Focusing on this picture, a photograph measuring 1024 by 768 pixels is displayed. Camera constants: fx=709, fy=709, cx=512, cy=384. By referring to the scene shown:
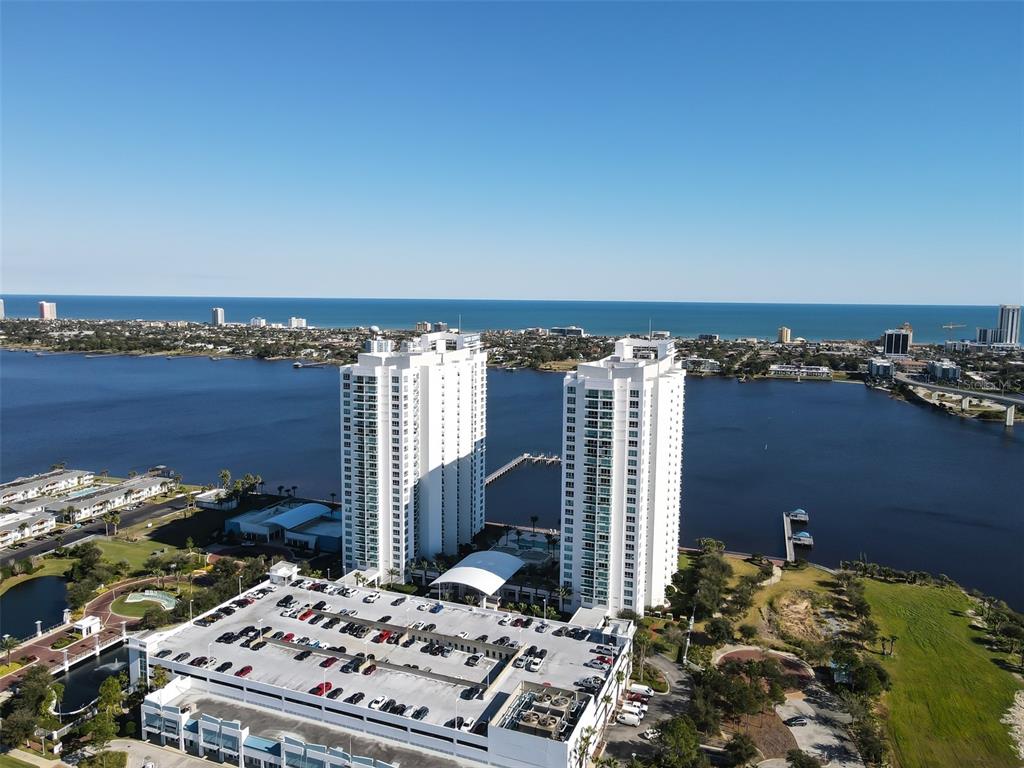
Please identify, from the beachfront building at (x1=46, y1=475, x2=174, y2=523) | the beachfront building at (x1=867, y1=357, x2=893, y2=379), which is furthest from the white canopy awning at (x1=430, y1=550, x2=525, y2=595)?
the beachfront building at (x1=867, y1=357, x2=893, y2=379)

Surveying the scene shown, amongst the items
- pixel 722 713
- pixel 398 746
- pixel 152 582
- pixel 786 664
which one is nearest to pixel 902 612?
pixel 786 664

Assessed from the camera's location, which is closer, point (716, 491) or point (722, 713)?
point (722, 713)

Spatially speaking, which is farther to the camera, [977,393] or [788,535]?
[977,393]

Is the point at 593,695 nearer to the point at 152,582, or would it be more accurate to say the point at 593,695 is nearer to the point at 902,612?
the point at 902,612

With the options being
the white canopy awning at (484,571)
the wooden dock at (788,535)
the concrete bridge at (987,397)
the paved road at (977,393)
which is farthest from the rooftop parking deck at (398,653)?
the paved road at (977,393)

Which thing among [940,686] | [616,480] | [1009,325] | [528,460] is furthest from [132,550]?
[1009,325]

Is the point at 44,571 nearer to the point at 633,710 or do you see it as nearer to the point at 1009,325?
the point at 633,710
